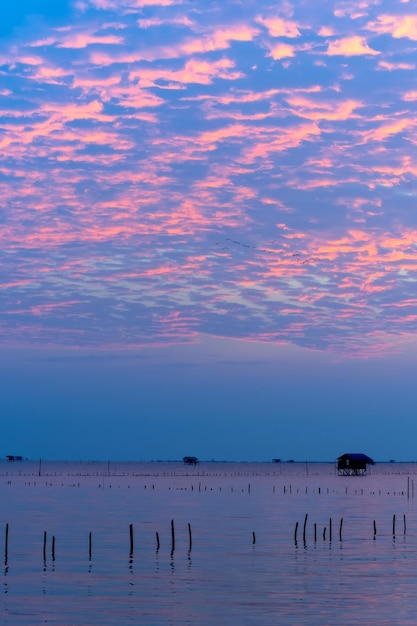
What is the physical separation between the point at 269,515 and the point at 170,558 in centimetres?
4338

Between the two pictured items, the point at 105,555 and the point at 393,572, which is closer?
the point at 393,572

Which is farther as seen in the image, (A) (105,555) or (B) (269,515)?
(B) (269,515)

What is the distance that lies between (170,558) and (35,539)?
17183mm

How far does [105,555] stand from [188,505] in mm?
59278

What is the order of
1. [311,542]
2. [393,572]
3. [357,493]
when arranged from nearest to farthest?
[393,572] → [311,542] → [357,493]

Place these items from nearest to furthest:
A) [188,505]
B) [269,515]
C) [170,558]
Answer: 1. [170,558]
2. [269,515]
3. [188,505]

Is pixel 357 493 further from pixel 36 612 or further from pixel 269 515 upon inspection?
pixel 36 612

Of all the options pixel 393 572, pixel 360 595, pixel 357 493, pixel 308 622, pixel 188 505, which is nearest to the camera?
pixel 308 622

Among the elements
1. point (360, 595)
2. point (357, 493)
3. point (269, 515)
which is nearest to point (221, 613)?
point (360, 595)

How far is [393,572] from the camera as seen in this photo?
199ft

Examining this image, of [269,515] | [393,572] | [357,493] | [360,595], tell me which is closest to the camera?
[360,595]

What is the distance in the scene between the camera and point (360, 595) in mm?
52156

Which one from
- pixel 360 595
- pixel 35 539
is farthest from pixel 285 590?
pixel 35 539

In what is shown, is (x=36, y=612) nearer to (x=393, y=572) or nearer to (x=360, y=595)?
(x=360, y=595)
